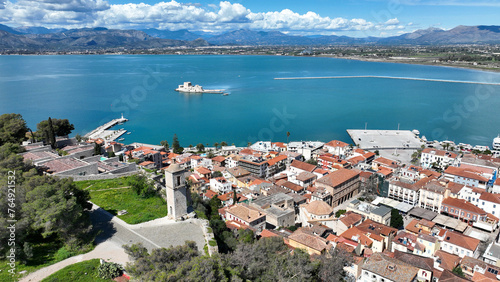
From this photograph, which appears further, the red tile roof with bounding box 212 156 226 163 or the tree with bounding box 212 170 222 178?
the red tile roof with bounding box 212 156 226 163

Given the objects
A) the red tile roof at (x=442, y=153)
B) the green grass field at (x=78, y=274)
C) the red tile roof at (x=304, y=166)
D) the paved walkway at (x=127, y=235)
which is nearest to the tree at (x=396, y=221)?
the red tile roof at (x=304, y=166)

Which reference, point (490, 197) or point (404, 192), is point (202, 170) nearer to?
point (404, 192)

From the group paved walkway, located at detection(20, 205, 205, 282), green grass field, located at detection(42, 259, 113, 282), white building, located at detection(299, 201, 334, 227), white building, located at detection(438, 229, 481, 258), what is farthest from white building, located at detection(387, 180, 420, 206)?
green grass field, located at detection(42, 259, 113, 282)

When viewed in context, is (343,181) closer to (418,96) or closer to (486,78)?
(418,96)

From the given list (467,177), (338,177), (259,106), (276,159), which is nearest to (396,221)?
(338,177)

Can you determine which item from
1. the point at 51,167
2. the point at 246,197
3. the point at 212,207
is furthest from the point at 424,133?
the point at 51,167

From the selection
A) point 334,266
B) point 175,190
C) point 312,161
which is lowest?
point 312,161

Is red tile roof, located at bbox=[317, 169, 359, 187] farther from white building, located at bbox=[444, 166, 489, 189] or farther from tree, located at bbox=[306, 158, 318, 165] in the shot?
white building, located at bbox=[444, 166, 489, 189]
